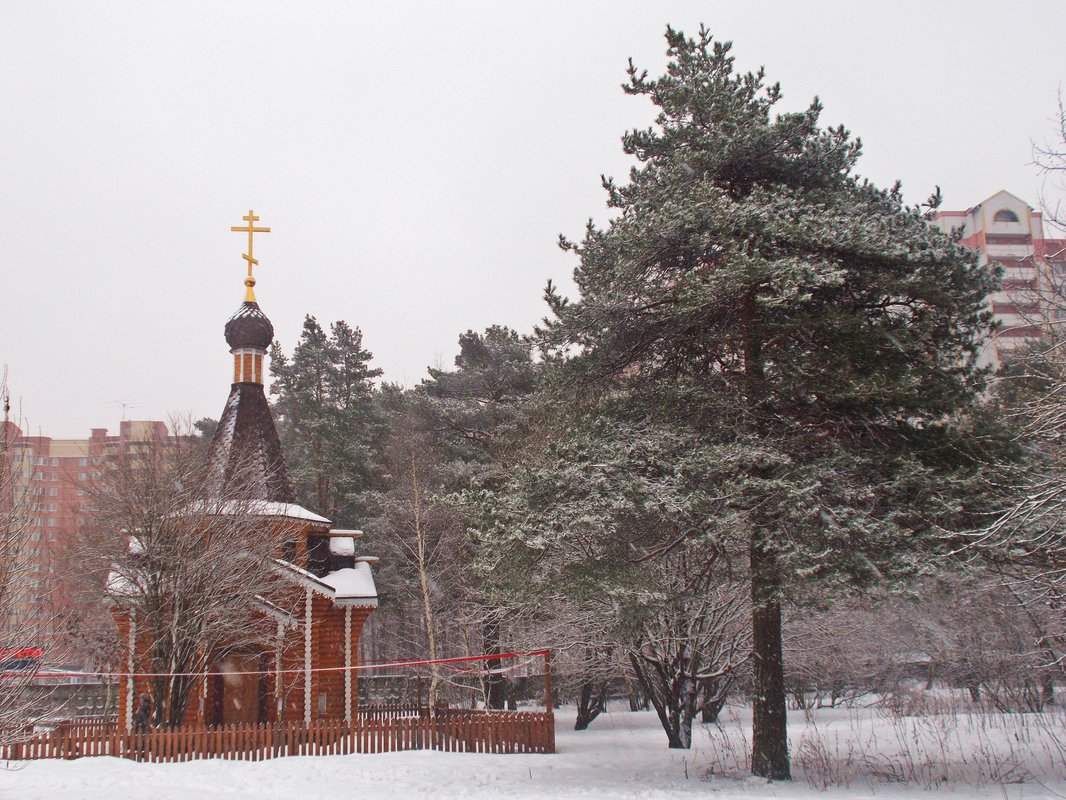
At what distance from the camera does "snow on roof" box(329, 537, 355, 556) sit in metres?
23.0

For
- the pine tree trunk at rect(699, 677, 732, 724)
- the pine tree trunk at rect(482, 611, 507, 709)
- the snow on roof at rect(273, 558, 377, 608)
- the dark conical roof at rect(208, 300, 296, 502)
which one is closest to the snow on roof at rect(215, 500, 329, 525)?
the dark conical roof at rect(208, 300, 296, 502)

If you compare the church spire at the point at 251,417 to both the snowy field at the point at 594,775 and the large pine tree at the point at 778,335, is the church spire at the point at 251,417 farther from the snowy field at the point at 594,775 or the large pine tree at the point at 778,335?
the large pine tree at the point at 778,335

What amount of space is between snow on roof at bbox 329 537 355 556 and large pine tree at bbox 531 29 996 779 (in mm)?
11853

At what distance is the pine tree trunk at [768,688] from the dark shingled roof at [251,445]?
12.5 metres

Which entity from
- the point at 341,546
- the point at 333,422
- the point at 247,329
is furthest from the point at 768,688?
the point at 333,422

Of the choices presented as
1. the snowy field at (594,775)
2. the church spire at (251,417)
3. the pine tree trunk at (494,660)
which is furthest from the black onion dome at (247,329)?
the snowy field at (594,775)

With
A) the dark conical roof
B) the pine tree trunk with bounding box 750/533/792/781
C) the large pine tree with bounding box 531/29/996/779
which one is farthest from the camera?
the dark conical roof

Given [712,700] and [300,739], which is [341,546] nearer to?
[300,739]

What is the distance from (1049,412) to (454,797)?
8.78 metres

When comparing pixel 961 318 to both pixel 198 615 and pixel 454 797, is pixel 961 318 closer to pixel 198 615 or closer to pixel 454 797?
pixel 454 797

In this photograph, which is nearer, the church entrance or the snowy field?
the snowy field

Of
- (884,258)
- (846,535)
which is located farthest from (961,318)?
(846,535)

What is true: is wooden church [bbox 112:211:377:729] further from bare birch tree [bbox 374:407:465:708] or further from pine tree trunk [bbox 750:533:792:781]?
Answer: pine tree trunk [bbox 750:533:792:781]

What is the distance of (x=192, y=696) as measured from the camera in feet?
61.6
